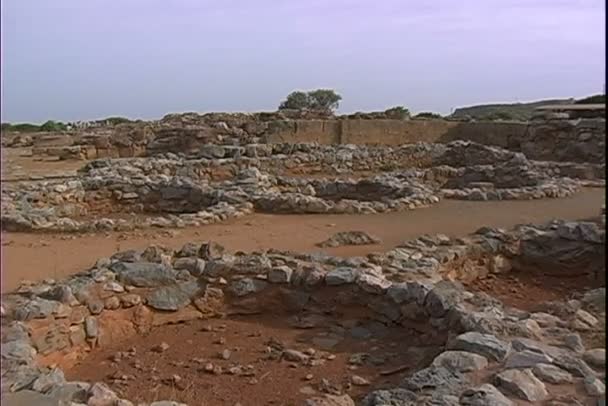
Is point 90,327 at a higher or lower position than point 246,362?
higher

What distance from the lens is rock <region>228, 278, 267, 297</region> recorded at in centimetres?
645

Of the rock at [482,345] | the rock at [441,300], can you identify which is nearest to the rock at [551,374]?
the rock at [482,345]

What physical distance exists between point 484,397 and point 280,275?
3156 mm

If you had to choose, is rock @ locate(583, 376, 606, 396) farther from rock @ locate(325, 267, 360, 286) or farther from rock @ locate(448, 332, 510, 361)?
rock @ locate(325, 267, 360, 286)

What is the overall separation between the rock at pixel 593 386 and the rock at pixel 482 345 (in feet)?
1.75

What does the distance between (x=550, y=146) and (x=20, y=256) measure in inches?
606

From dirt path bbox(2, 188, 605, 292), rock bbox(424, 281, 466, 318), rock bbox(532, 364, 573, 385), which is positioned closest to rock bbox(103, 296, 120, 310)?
dirt path bbox(2, 188, 605, 292)

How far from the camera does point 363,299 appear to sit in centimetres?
625

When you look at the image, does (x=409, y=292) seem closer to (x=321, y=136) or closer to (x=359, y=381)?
(x=359, y=381)

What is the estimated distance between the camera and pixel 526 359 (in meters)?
4.18

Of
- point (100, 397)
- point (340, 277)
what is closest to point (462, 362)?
point (100, 397)

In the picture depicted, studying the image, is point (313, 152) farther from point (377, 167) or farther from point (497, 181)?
point (497, 181)

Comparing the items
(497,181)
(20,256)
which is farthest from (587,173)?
(20,256)

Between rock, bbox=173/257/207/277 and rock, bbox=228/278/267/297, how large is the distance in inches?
13.4
